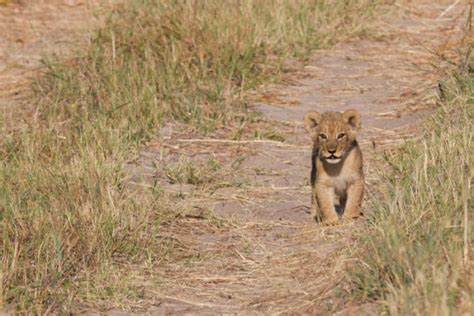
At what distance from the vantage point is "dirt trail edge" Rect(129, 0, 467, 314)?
620cm

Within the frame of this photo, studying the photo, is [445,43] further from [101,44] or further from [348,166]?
[348,166]

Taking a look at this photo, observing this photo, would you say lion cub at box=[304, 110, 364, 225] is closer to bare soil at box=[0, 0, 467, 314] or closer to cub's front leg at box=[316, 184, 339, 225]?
cub's front leg at box=[316, 184, 339, 225]

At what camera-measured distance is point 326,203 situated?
24.3 ft

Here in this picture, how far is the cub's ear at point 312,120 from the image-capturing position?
767 centimetres

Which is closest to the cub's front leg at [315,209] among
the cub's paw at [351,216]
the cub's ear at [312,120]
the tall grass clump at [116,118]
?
the cub's paw at [351,216]

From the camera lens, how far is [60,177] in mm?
7395

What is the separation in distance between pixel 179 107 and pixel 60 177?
274cm

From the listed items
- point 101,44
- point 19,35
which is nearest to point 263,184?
point 101,44

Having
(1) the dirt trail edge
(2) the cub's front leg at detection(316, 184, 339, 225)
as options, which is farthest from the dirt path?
(2) the cub's front leg at detection(316, 184, 339, 225)

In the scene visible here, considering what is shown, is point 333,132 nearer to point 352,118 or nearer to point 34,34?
point 352,118

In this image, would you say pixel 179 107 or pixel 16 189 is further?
pixel 179 107

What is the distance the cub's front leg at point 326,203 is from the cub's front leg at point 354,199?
89 millimetres

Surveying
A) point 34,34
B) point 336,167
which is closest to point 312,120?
point 336,167

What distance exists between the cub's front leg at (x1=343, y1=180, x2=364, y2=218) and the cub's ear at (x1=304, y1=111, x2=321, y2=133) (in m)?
0.49
